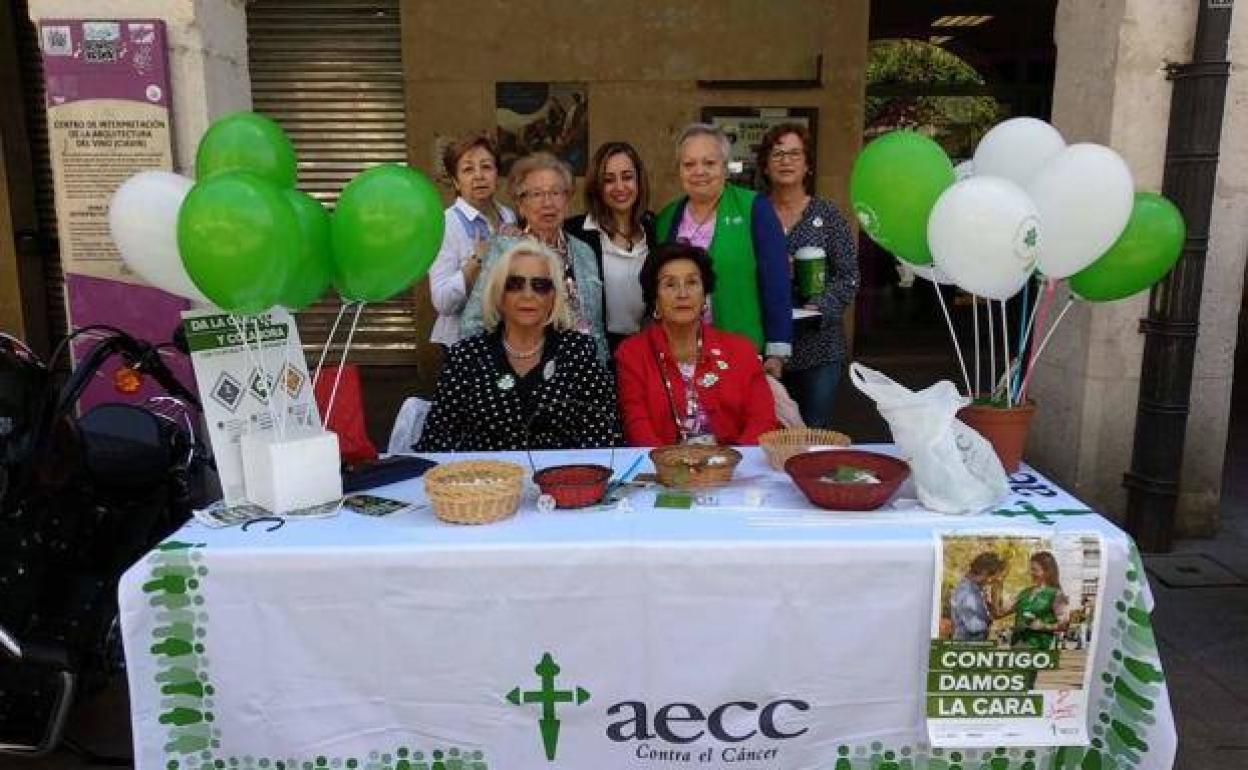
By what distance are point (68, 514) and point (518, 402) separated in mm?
1314

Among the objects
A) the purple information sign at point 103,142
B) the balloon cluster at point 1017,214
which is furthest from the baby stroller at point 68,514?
the balloon cluster at point 1017,214

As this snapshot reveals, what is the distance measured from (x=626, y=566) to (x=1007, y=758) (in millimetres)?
974

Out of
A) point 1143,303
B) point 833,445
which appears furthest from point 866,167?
point 1143,303

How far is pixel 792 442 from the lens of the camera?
8.80 feet

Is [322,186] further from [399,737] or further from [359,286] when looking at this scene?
[399,737]

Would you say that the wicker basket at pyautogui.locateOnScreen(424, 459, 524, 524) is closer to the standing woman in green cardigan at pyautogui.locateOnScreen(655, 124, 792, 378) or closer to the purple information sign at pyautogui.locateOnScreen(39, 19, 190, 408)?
the standing woman in green cardigan at pyautogui.locateOnScreen(655, 124, 792, 378)

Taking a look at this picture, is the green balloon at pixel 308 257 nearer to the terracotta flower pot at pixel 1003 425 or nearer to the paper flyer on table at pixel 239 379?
the paper flyer on table at pixel 239 379

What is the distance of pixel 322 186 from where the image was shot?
785 cm

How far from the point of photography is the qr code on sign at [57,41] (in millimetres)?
3602

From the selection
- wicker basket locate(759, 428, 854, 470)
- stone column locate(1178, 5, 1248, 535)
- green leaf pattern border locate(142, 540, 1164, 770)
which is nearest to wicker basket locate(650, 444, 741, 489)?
wicker basket locate(759, 428, 854, 470)

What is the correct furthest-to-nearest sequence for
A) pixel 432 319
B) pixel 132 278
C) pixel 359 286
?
pixel 432 319, pixel 132 278, pixel 359 286

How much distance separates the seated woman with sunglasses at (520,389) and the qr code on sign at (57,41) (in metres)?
2.02

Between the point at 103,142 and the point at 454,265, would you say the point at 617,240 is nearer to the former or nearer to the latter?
the point at 454,265

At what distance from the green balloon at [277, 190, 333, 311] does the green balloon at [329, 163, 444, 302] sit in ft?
0.09
